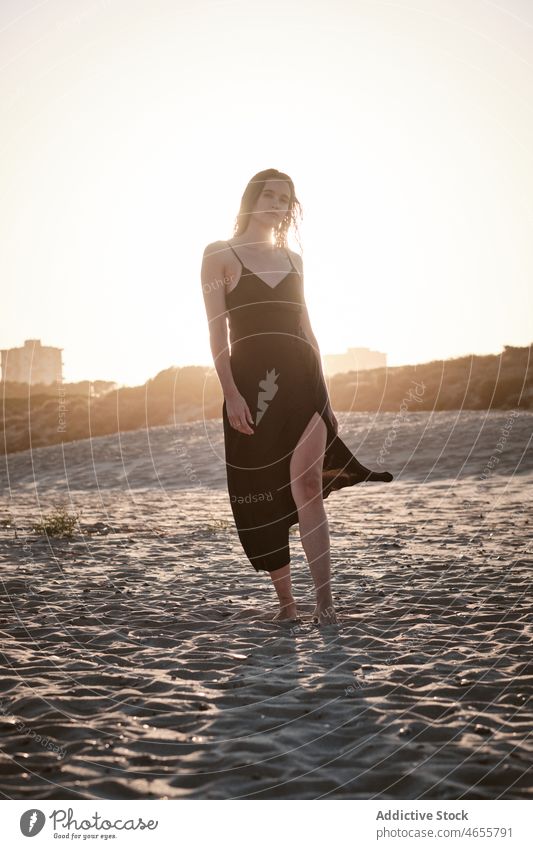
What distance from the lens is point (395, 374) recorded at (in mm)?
39906

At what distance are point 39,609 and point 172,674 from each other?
2358 mm

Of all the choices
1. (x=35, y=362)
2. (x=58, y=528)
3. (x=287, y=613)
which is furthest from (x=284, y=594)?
(x=35, y=362)

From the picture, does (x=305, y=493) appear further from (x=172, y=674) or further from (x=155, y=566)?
(x=155, y=566)

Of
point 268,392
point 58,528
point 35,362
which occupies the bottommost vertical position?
point 58,528

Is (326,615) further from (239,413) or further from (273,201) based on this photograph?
(273,201)

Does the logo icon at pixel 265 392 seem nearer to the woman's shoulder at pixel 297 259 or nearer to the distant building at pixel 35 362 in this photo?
the woman's shoulder at pixel 297 259

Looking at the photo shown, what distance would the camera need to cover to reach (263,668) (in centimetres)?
492

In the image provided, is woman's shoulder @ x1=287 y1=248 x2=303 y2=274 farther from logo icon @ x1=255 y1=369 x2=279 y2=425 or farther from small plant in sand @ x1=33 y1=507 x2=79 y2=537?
small plant in sand @ x1=33 y1=507 x2=79 y2=537

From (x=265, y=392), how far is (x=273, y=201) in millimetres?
1482
